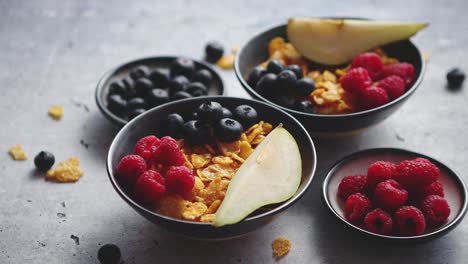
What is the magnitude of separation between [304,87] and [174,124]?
Result: 0.37m

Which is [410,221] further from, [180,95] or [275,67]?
[180,95]

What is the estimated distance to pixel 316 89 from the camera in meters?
1.57

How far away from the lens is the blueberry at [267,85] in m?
1.55

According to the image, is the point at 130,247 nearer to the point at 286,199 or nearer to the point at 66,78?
the point at 286,199

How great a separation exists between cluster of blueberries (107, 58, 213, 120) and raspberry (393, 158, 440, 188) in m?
0.67

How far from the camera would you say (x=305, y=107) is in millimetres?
1510

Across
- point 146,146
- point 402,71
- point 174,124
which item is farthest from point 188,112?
point 402,71

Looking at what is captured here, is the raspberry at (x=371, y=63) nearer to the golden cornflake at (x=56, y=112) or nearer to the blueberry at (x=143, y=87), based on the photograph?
the blueberry at (x=143, y=87)

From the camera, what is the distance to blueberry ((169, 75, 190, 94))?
1.73 m

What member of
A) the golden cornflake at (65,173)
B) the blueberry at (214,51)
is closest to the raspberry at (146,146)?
the golden cornflake at (65,173)

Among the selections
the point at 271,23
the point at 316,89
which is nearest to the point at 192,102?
the point at 316,89

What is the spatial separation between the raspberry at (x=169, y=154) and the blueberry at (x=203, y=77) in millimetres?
526

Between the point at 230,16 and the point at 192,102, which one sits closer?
the point at 192,102

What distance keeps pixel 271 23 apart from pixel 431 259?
123 centimetres
